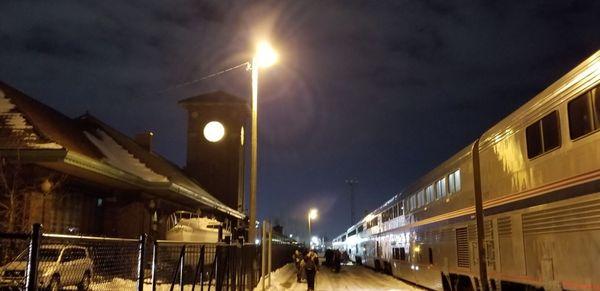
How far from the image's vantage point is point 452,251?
1509 cm

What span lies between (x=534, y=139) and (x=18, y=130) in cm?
1321

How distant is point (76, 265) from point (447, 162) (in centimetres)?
1089

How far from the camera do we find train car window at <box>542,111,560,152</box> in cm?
866

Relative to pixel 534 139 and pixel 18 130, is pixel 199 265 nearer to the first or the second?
pixel 534 139

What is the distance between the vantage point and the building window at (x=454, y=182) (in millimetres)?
14641

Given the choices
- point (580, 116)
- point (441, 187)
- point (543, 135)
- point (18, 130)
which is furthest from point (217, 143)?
point (580, 116)

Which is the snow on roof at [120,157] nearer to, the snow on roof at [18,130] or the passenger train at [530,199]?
the snow on roof at [18,130]

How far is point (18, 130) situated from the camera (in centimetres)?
1647

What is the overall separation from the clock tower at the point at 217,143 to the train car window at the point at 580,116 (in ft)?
108

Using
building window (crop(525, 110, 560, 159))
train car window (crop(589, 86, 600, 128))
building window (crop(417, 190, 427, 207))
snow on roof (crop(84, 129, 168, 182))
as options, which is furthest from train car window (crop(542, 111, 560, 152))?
snow on roof (crop(84, 129, 168, 182))

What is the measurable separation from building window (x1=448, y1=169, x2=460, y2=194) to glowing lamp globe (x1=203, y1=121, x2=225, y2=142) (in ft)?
85.3

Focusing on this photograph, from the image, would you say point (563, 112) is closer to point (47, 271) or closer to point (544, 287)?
point (544, 287)

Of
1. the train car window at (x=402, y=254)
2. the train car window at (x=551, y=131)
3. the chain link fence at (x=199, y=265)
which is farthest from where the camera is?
the train car window at (x=402, y=254)

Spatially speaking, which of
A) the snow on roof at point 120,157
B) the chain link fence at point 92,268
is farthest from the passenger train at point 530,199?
the snow on roof at point 120,157
